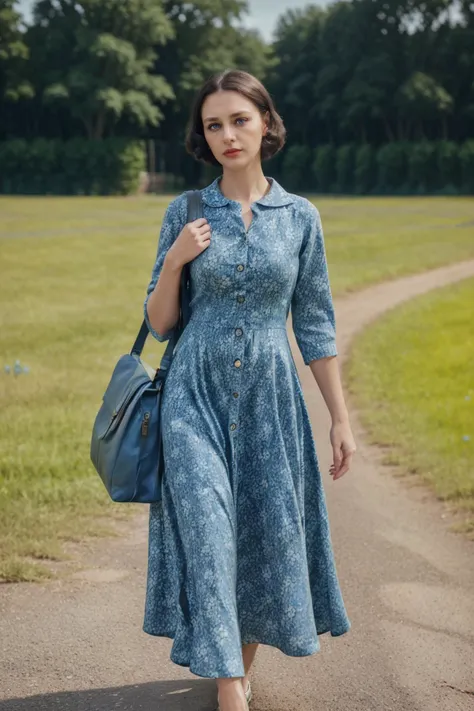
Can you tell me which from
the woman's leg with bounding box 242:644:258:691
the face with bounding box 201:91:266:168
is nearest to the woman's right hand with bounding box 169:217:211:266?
the face with bounding box 201:91:266:168

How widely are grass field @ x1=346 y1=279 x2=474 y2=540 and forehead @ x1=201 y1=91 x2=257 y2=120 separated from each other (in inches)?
117

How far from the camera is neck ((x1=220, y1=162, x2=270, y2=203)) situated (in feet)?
9.96

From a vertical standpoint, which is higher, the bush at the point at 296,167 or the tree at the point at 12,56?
the tree at the point at 12,56

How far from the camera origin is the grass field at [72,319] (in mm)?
5430

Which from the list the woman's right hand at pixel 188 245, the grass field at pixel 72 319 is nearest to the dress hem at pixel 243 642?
the woman's right hand at pixel 188 245

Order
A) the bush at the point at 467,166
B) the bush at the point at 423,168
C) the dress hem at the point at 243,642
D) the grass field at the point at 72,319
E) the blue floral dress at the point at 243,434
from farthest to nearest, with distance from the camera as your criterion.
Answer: the bush at the point at 423,168
the bush at the point at 467,166
the grass field at the point at 72,319
the blue floral dress at the point at 243,434
the dress hem at the point at 243,642

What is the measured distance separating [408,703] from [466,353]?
7.73 metres

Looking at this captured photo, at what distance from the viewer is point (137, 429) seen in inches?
115

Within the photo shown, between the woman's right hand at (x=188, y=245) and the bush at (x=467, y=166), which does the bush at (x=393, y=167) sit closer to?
the bush at (x=467, y=166)

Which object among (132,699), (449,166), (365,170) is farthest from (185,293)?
(365,170)

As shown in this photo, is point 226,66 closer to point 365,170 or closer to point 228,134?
point 365,170

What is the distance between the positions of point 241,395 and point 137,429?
0.99 ft

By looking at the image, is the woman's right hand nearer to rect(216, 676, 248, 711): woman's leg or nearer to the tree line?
rect(216, 676, 248, 711): woman's leg

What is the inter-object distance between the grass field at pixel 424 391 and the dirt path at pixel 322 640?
0.61 meters
